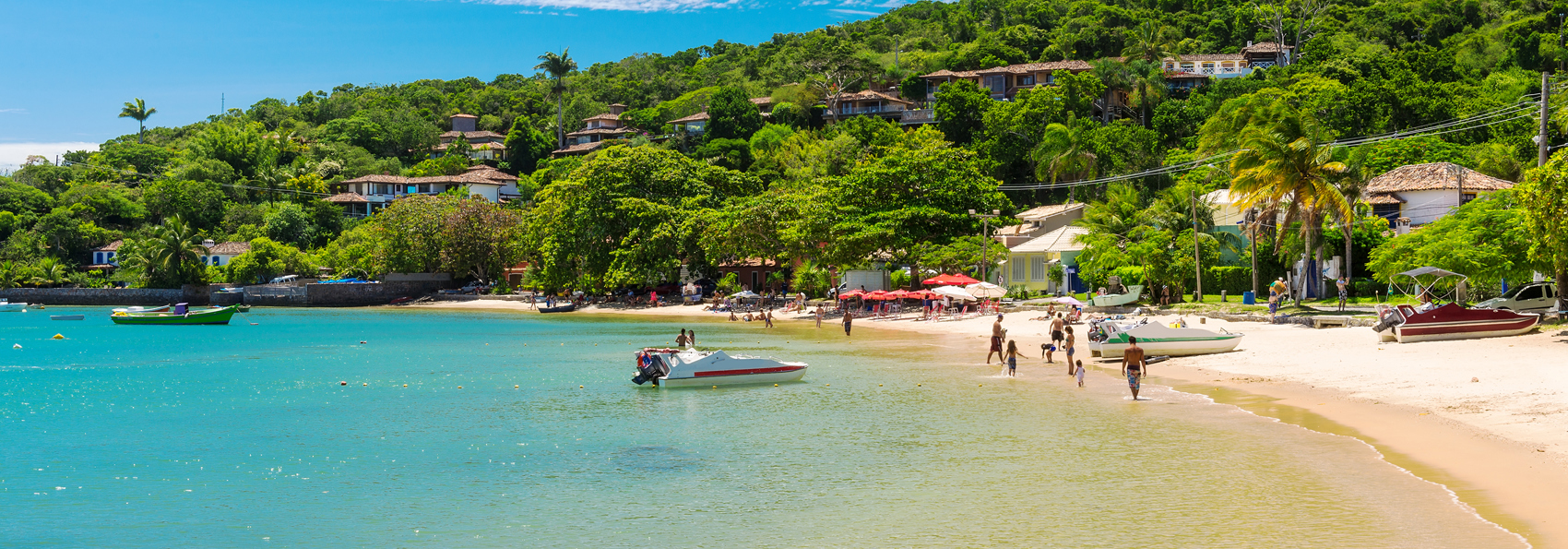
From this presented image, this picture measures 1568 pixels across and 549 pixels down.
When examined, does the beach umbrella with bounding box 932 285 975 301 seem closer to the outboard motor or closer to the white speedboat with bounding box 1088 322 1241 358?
the white speedboat with bounding box 1088 322 1241 358

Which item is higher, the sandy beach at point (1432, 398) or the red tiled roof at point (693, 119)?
the red tiled roof at point (693, 119)

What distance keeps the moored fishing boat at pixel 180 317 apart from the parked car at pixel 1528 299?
75.1 m

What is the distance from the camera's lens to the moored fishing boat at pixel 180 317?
74562 millimetres

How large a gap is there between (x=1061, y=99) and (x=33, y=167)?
119m

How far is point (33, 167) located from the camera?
124 m

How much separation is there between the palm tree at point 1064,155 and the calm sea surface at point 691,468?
49.0 meters

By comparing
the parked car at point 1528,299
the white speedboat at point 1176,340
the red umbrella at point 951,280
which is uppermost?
the red umbrella at point 951,280

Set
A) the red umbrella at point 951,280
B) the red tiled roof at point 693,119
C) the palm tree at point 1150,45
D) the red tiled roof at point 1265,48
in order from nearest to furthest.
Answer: the red umbrella at point 951,280 → the palm tree at point 1150,45 → the red tiled roof at point 1265,48 → the red tiled roof at point 693,119

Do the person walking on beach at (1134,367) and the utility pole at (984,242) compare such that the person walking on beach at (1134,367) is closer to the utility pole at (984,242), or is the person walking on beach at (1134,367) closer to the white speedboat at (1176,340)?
the white speedboat at (1176,340)

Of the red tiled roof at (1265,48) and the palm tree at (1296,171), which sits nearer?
the palm tree at (1296,171)

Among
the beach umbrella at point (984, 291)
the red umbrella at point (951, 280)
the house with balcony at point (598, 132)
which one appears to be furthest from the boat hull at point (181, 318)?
the house with balcony at point (598, 132)

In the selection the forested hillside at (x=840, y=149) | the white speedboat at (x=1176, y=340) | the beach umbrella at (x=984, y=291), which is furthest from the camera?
the forested hillside at (x=840, y=149)

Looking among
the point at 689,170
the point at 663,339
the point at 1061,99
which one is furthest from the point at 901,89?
the point at 663,339

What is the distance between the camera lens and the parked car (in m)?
33.6
